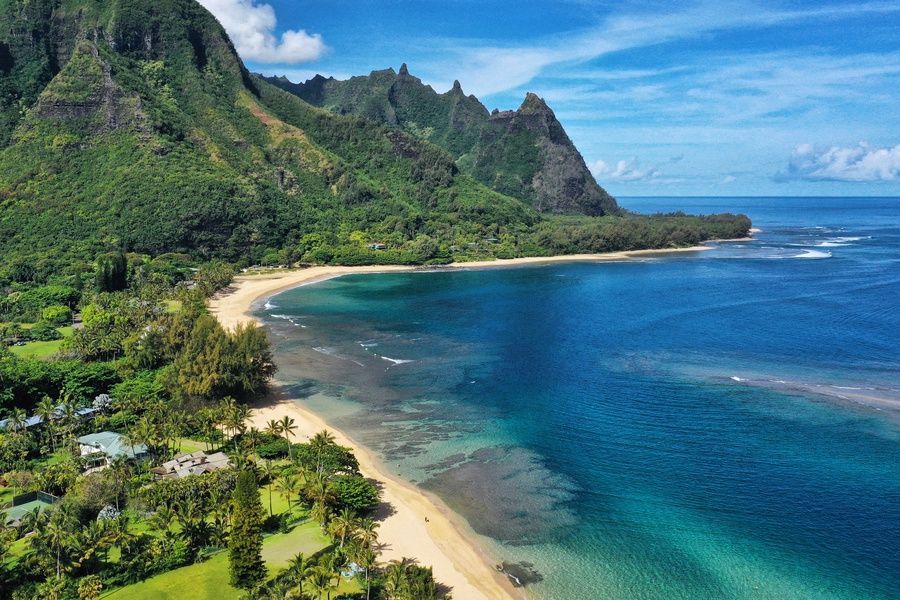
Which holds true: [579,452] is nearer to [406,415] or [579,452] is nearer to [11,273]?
[406,415]

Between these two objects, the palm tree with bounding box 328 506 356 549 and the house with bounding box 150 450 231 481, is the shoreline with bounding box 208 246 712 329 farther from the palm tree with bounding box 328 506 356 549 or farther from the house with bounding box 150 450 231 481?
the palm tree with bounding box 328 506 356 549

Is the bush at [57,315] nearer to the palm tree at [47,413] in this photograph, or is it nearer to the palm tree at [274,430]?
the palm tree at [47,413]

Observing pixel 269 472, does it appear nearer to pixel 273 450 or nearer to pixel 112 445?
pixel 273 450

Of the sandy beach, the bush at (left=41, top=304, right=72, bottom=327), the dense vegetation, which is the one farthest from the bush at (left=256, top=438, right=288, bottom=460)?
the bush at (left=41, top=304, right=72, bottom=327)

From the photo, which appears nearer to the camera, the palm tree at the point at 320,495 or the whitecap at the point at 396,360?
the palm tree at the point at 320,495

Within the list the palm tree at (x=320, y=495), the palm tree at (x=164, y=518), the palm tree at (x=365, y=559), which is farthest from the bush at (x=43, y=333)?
the palm tree at (x=365, y=559)

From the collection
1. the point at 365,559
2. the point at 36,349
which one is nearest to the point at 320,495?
the point at 365,559

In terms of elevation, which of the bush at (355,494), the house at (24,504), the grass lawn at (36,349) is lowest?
the house at (24,504)
